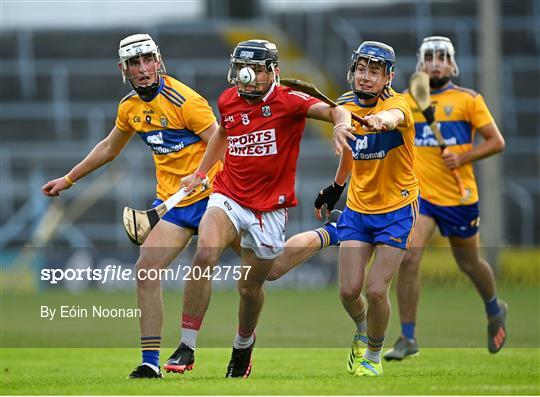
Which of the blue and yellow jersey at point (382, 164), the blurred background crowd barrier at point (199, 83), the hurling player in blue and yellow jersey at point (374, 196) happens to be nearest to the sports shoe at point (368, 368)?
the hurling player in blue and yellow jersey at point (374, 196)

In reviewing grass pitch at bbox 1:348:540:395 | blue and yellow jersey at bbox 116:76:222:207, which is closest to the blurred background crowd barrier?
grass pitch at bbox 1:348:540:395

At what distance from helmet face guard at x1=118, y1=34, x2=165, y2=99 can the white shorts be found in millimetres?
1044

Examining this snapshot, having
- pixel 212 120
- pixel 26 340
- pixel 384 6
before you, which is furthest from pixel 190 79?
pixel 212 120

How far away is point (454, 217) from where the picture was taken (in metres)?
11.3

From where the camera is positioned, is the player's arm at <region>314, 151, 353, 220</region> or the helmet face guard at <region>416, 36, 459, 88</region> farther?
the helmet face guard at <region>416, 36, 459, 88</region>

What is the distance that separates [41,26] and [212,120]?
771 inches

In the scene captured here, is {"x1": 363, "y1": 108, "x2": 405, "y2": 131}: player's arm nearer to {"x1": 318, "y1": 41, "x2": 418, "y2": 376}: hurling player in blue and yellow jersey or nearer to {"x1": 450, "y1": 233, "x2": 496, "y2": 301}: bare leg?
{"x1": 318, "y1": 41, "x2": 418, "y2": 376}: hurling player in blue and yellow jersey

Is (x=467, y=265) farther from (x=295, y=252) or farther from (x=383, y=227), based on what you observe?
(x=383, y=227)

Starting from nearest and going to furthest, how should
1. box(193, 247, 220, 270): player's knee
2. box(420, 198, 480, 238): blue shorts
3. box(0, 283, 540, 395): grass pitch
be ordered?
1. box(0, 283, 540, 395): grass pitch
2. box(193, 247, 220, 270): player's knee
3. box(420, 198, 480, 238): blue shorts

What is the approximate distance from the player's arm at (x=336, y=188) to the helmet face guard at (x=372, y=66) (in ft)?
1.52

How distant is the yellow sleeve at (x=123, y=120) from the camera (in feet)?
30.7

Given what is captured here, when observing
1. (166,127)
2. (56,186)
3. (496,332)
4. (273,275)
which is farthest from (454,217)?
(56,186)

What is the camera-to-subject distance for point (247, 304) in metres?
8.87

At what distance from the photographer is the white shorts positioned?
8672mm
